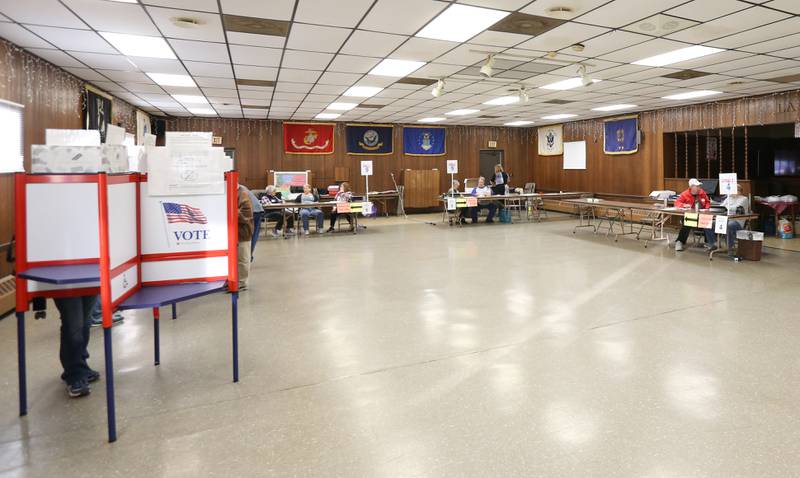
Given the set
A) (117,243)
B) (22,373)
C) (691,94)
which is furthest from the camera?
(691,94)

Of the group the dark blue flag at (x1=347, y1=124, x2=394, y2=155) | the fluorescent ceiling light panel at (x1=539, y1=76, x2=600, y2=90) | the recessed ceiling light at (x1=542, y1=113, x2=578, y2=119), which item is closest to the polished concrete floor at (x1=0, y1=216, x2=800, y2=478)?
the fluorescent ceiling light panel at (x1=539, y1=76, x2=600, y2=90)

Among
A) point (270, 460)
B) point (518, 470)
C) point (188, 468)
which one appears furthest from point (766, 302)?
point (188, 468)

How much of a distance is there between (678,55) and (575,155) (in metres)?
8.13

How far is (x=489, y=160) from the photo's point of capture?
15891mm

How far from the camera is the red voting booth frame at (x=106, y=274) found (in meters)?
2.36

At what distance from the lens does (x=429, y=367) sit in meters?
3.23

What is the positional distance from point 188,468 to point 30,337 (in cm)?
269

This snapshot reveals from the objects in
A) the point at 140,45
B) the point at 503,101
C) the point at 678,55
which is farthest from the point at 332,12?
the point at 503,101

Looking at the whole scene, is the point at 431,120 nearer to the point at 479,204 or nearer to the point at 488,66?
the point at 479,204

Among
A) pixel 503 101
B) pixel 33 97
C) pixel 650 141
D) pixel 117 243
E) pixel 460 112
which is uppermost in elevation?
pixel 460 112

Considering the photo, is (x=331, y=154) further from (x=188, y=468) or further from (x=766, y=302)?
(x=188, y=468)

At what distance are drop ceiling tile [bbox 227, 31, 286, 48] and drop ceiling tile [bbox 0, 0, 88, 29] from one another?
1.42 m

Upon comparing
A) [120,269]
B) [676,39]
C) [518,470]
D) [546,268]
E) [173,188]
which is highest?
[676,39]

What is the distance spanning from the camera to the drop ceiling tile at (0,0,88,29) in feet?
14.1
